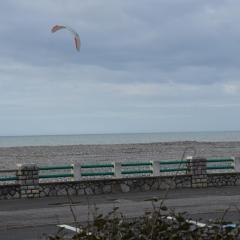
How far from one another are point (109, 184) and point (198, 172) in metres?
3.56

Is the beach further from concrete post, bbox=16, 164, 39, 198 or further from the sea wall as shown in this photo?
concrete post, bbox=16, 164, 39, 198

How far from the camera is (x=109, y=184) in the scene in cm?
2223

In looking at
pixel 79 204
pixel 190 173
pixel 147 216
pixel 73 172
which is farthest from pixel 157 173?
pixel 147 216

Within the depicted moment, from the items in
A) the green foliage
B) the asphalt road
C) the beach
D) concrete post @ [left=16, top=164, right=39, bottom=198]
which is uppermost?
the beach

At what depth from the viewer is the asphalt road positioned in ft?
44.0

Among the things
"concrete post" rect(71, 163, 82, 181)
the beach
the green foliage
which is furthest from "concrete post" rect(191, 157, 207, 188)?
the beach

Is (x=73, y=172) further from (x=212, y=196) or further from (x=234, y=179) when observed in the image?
(x=234, y=179)

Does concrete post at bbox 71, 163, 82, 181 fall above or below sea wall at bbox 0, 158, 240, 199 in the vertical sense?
above

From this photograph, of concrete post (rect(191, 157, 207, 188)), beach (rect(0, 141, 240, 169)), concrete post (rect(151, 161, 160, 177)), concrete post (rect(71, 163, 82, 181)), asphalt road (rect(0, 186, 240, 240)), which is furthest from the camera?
beach (rect(0, 141, 240, 169))

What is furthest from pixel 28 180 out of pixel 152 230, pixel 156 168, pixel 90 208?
pixel 152 230

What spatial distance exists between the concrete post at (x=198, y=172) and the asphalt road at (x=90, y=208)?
0.70m

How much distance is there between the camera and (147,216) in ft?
17.6

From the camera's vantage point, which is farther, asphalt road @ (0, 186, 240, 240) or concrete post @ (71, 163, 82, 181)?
concrete post @ (71, 163, 82, 181)

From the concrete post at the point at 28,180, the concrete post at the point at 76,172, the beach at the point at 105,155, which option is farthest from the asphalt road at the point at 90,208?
the beach at the point at 105,155
